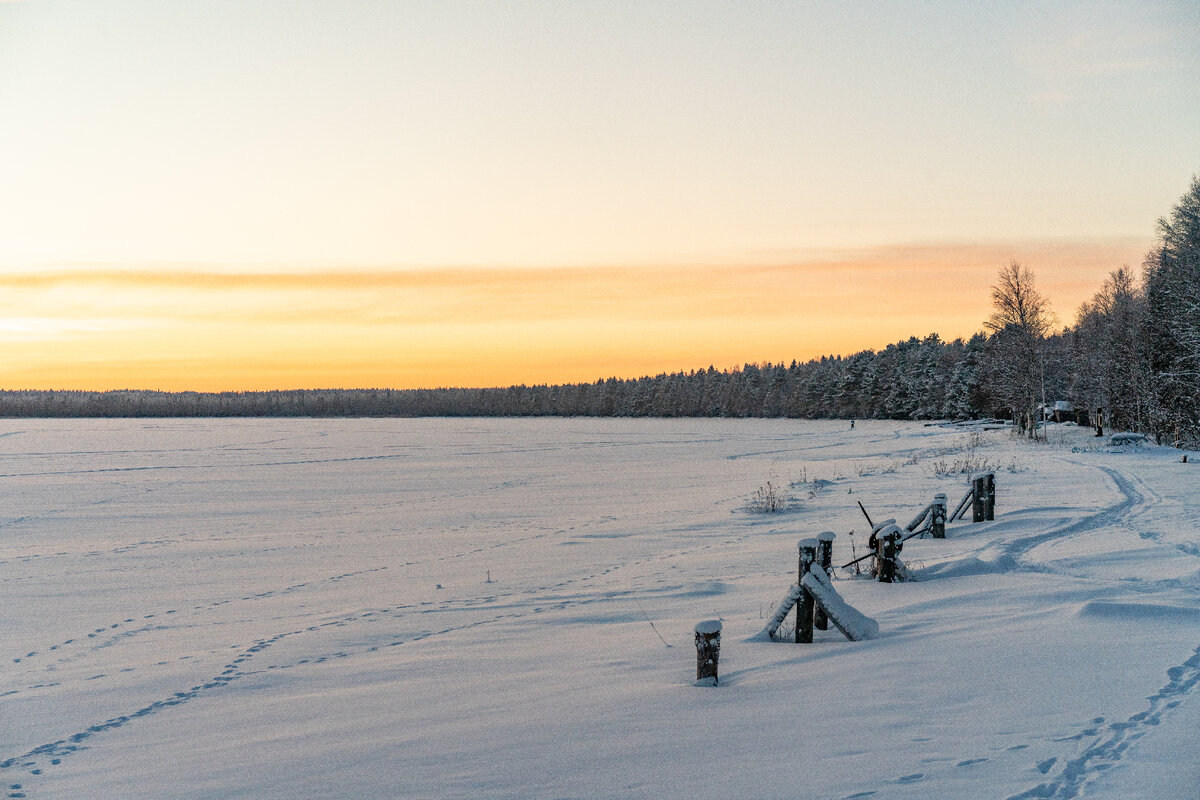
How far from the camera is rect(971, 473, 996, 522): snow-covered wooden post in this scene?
15.2 metres

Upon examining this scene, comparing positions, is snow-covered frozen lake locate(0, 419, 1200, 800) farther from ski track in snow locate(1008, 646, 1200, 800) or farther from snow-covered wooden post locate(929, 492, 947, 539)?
snow-covered wooden post locate(929, 492, 947, 539)

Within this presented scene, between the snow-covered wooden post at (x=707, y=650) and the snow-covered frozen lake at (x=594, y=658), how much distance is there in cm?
27

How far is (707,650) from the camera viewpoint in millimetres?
6742

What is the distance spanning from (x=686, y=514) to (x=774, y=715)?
48.1ft

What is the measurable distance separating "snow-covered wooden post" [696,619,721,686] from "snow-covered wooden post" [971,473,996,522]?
33.9 ft

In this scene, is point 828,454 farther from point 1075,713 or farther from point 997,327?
point 1075,713

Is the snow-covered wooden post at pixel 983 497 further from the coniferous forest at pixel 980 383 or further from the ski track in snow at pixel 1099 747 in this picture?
the coniferous forest at pixel 980 383

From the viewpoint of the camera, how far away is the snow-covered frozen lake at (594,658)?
16.8ft

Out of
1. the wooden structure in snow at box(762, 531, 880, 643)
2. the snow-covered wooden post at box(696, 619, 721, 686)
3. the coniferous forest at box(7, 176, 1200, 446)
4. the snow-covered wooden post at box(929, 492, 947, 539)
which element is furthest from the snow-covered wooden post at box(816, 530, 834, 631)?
the coniferous forest at box(7, 176, 1200, 446)

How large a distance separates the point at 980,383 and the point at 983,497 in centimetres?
7591

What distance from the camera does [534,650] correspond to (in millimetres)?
8758

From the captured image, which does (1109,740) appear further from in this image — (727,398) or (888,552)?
(727,398)

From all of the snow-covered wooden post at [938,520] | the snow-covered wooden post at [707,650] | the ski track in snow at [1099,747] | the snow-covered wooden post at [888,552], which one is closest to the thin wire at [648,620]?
the snow-covered wooden post at [707,650]

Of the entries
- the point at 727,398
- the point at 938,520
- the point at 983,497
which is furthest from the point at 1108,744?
the point at 727,398
